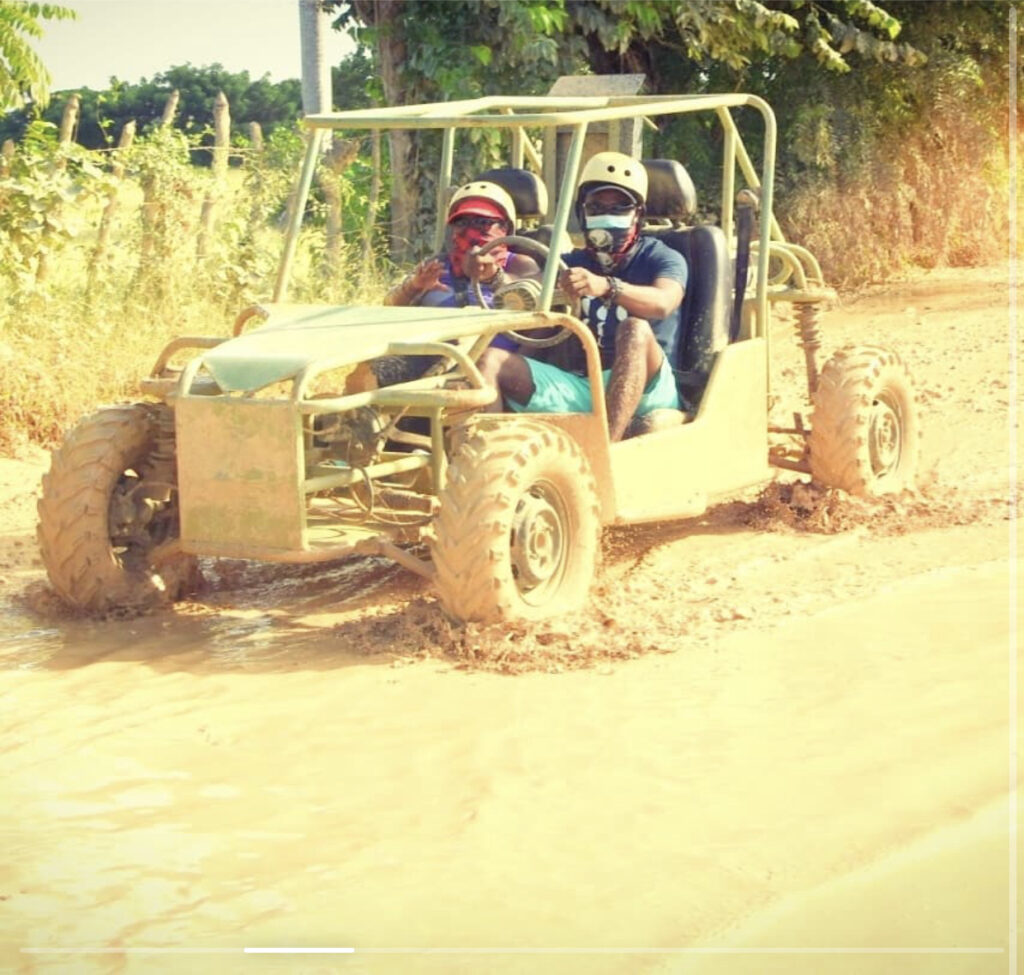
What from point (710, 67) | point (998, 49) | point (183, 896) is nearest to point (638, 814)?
point (183, 896)

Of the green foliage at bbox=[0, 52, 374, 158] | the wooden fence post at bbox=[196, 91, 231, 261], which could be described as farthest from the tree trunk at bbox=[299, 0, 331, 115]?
the green foliage at bbox=[0, 52, 374, 158]

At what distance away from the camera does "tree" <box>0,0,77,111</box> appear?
1053 centimetres

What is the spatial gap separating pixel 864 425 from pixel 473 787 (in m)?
3.58

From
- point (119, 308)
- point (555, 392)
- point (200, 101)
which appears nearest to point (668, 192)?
point (555, 392)

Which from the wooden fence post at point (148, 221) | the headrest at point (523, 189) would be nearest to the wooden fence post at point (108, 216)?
the wooden fence post at point (148, 221)

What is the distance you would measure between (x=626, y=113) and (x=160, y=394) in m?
1.93

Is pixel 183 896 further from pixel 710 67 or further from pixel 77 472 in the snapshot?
pixel 710 67

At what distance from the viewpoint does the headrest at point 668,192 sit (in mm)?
7688

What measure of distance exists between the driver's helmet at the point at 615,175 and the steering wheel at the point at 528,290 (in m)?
0.33

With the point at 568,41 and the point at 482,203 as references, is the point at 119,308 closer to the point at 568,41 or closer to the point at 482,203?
the point at 482,203

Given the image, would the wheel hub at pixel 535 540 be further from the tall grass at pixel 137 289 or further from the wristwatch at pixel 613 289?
the tall grass at pixel 137 289

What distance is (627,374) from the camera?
6.94 m

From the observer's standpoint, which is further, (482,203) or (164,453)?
(482,203)

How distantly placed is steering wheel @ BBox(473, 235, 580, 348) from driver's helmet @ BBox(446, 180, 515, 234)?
5.2 inches
